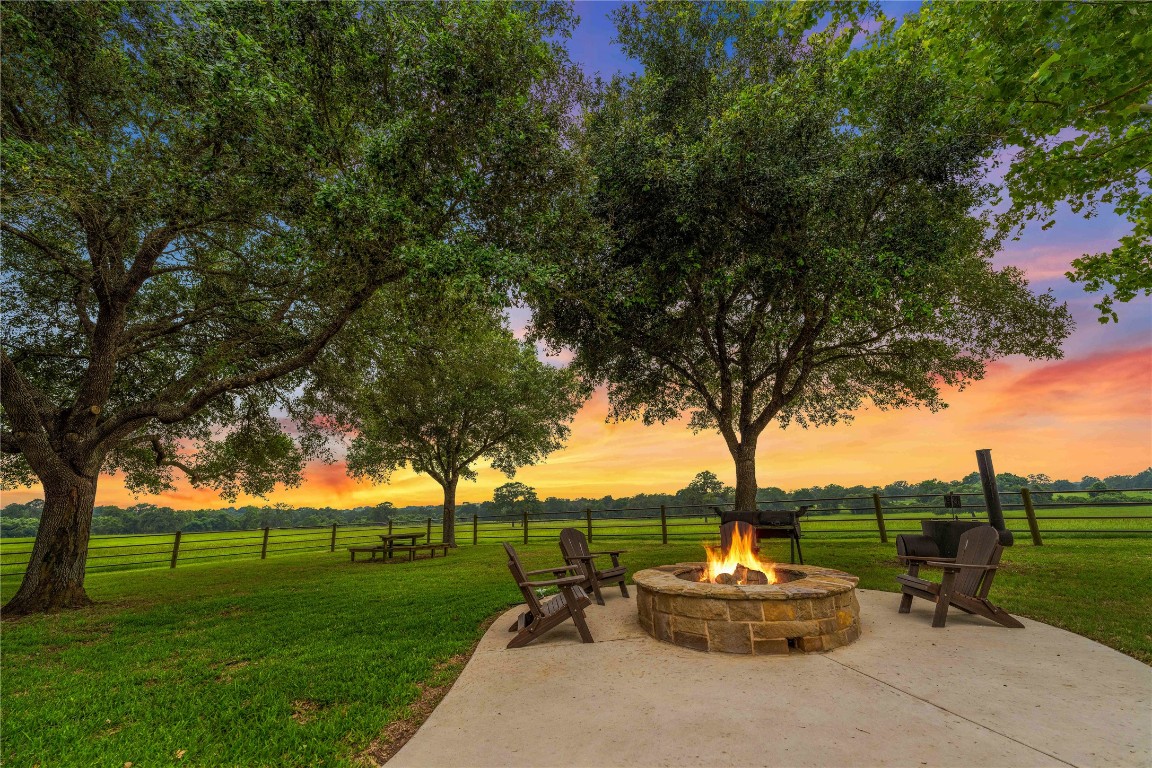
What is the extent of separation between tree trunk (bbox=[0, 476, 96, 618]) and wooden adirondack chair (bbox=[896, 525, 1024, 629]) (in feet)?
43.4

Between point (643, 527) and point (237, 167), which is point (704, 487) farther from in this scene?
point (237, 167)

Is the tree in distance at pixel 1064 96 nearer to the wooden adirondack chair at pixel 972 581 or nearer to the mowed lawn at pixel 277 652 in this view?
the wooden adirondack chair at pixel 972 581

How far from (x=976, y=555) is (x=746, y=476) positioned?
18.9ft

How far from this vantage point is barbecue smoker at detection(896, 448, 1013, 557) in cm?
745

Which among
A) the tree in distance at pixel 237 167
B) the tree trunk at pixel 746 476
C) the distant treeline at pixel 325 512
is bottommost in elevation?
the distant treeline at pixel 325 512

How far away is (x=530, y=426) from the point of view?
18.8 metres

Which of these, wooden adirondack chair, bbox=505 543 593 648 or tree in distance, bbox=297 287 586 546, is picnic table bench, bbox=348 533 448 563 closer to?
A: tree in distance, bbox=297 287 586 546

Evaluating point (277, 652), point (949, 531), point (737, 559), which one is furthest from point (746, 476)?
point (277, 652)

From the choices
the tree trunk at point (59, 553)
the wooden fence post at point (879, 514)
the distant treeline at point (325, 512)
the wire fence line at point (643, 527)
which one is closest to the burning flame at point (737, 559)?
the wire fence line at point (643, 527)

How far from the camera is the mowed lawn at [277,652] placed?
3205mm

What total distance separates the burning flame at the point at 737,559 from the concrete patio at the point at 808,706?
163cm

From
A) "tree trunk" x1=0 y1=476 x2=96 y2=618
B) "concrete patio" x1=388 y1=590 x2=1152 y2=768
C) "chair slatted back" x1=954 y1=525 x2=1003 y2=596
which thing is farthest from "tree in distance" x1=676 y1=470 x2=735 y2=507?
"tree trunk" x1=0 y1=476 x2=96 y2=618

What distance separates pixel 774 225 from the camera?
856 cm

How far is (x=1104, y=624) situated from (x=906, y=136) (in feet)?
24.9
